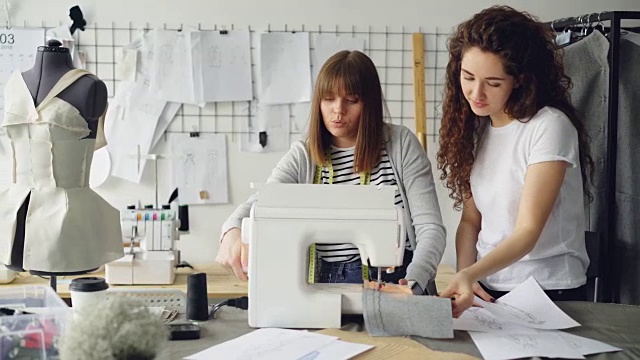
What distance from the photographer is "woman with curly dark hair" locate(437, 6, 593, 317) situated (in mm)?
1671

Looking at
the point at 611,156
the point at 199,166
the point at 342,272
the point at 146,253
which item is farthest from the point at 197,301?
the point at 199,166

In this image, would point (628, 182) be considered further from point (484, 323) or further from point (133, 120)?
point (133, 120)

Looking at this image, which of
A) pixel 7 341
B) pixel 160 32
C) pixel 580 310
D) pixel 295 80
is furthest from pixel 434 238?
pixel 160 32

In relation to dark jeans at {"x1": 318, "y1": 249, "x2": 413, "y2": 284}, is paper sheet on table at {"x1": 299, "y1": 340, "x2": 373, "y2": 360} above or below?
below

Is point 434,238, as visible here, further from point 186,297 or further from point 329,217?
point 186,297

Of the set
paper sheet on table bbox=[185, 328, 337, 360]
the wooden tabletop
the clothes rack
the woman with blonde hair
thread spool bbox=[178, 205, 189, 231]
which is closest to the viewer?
paper sheet on table bbox=[185, 328, 337, 360]

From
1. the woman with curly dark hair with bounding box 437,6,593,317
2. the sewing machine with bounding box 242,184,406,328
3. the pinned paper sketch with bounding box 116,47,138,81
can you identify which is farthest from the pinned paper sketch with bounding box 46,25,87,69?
the sewing machine with bounding box 242,184,406,328

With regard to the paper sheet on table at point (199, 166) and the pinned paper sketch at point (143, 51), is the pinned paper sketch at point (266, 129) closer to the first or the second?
the paper sheet on table at point (199, 166)

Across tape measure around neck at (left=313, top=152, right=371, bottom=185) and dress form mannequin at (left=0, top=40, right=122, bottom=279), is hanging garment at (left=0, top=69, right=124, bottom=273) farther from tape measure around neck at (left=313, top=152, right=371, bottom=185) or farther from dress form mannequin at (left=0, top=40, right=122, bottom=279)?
tape measure around neck at (left=313, top=152, right=371, bottom=185)

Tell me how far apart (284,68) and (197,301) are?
169 centimetres

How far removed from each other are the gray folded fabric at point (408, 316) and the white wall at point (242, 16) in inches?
67.8

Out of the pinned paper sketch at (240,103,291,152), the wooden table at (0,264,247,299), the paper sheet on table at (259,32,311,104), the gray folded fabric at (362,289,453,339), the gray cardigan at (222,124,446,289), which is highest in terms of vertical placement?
the paper sheet on table at (259,32,311,104)

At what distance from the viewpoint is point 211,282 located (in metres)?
2.76

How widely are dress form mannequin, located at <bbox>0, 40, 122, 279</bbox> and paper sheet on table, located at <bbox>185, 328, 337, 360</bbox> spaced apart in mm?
830
